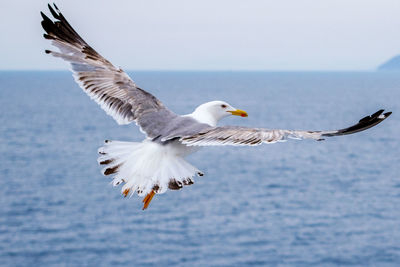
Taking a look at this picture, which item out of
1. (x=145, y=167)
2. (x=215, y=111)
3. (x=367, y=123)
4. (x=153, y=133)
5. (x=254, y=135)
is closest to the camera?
(x=367, y=123)

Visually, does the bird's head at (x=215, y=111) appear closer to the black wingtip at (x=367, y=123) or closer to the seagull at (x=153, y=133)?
the seagull at (x=153, y=133)

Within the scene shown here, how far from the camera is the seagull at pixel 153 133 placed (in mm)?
6680

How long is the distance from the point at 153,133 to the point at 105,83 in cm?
189

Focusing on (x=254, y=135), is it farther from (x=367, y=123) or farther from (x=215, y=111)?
(x=215, y=111)

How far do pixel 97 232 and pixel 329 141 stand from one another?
73833 millimetres

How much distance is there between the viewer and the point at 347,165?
112688mm

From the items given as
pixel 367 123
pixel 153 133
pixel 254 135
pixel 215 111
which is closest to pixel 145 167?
pixel 153 133

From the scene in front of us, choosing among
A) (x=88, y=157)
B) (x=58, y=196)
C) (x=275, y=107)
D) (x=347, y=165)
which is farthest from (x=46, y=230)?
(x=275, y=107)

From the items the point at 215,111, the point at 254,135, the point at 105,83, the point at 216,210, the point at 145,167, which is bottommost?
the point at 216,210

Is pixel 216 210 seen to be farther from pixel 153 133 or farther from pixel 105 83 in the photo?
pixel 153 133

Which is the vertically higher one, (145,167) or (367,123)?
(367,123)

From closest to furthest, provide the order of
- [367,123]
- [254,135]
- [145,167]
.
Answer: [367,123], [254,135], [145,167]

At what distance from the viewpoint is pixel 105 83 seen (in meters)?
9.22

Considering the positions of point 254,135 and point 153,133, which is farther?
point 153,133
